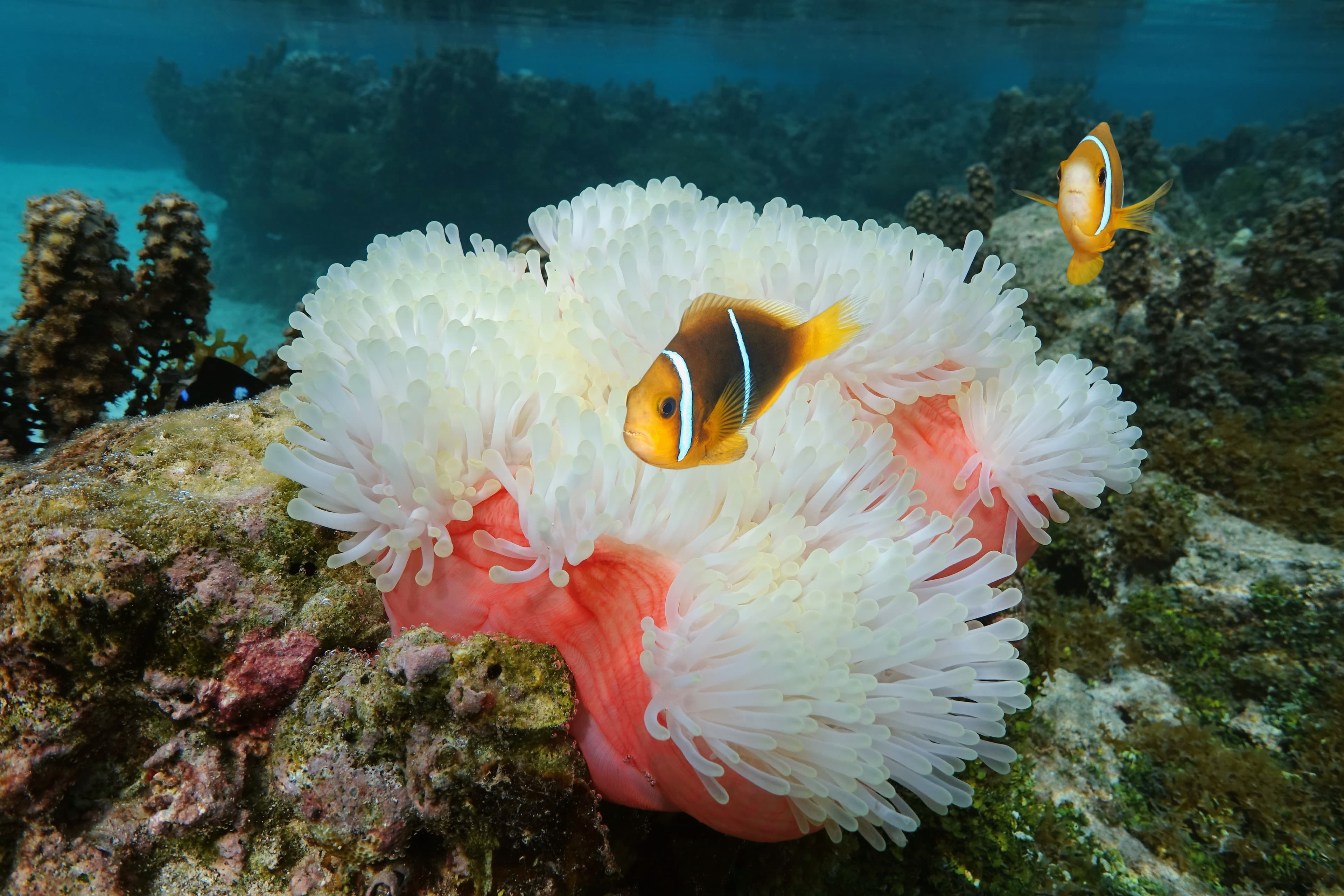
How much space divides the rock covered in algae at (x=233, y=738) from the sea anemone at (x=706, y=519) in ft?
0.40

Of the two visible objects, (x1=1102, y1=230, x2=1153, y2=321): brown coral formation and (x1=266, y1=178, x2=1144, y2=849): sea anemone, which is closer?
(x1=266, y1=178, x2=1144, y2=849): sea anemone

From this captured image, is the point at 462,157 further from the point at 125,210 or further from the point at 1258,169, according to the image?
the point at 125,210

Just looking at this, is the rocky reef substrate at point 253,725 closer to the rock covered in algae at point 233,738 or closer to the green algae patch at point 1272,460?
the rock covered in algae at point 233,738

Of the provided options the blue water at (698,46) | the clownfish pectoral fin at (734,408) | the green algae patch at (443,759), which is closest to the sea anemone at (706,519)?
the green algae patch at (443,759)

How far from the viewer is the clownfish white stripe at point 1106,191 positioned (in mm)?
2184

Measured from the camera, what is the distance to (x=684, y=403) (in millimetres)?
886

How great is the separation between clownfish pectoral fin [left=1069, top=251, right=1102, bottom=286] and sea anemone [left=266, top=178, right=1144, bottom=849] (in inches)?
41.8

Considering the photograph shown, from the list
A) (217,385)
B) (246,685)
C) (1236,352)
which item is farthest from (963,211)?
(246,685)

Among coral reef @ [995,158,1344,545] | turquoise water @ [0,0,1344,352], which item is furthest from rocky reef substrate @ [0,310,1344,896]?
turquoise water @ [0,0,1344,352]

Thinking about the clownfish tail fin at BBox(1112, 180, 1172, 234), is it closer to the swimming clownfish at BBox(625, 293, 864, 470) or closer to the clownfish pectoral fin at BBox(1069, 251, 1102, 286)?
the clownfish pectoral fin at BBox(1069, 251, 1102, 286)

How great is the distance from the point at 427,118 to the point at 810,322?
1392cm

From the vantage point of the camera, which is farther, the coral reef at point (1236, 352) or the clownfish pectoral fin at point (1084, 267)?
the coral reef at point (1236, 352)

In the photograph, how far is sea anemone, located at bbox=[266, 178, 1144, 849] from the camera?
1.05 metres

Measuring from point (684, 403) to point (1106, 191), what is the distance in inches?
82.0
